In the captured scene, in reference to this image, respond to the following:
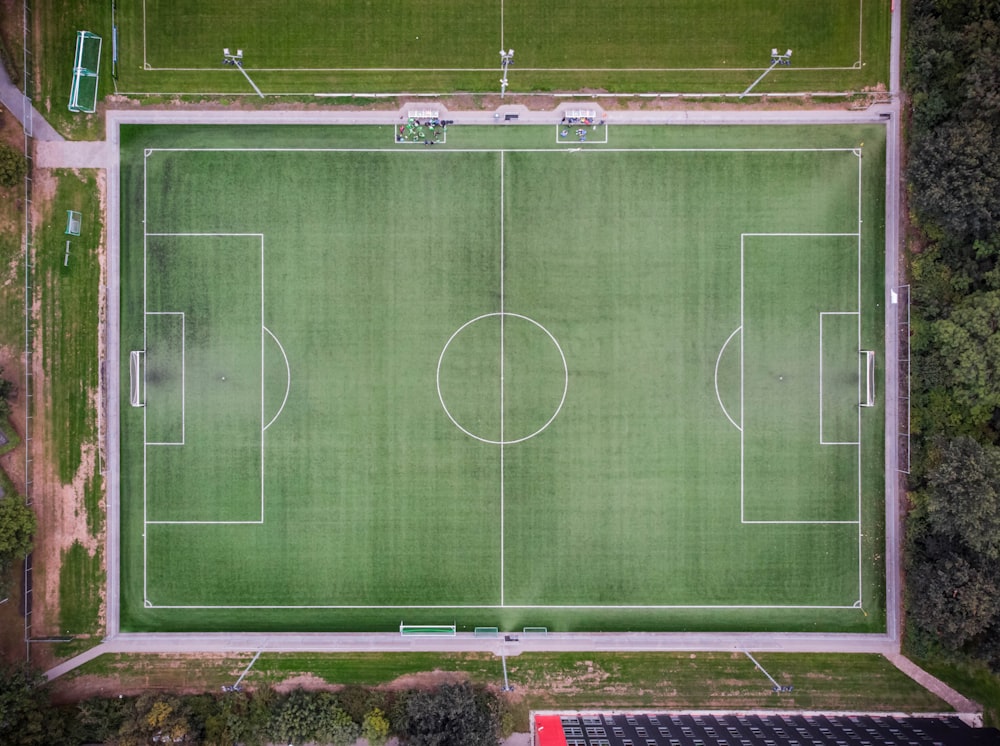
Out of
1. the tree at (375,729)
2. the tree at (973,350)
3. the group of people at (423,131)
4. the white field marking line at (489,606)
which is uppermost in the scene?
the group of people at (423,131)

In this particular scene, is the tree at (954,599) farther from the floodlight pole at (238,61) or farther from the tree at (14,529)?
the tree at (14,529)

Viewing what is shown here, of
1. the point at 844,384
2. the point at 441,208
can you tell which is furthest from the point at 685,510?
the point at 441,208

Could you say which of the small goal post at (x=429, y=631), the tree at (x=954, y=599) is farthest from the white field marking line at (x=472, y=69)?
the small goal post at (x=429, y=631)

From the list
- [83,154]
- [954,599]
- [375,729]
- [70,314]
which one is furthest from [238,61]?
[954,599]

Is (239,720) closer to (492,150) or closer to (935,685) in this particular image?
(492,150)

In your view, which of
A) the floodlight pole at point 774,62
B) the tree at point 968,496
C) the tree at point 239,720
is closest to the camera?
the tree at point 968,496

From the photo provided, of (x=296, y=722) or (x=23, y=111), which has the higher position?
(x=23, y=111)

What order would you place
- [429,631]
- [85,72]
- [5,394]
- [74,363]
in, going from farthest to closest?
[74,363], [429,631], [85,72], [5,394]

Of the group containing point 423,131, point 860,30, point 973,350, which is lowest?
point 973,350
